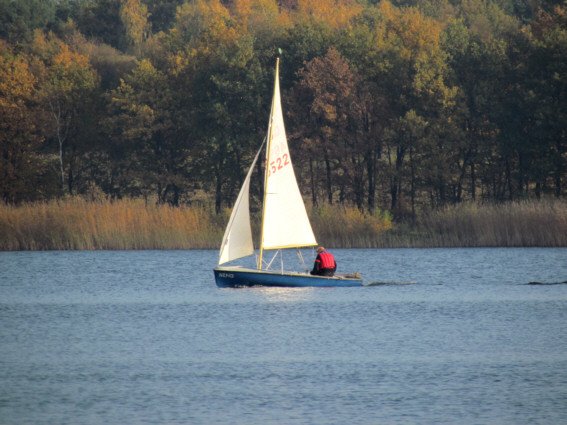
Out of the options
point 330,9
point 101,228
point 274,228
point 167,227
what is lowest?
point 274,228

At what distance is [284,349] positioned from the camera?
31.2 metres

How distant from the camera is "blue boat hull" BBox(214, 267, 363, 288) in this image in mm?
40125

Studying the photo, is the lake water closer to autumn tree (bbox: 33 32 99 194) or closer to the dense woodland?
the dense woodland

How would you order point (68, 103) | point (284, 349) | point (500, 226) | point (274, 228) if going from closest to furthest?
point (284, 349), point (274, 228), point (500, 226), point (68, 103)

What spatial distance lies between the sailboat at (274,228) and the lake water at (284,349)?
660mm

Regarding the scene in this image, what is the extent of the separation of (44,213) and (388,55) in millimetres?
23436

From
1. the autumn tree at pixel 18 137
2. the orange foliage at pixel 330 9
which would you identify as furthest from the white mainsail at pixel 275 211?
the orange foliage at pixel 330 9

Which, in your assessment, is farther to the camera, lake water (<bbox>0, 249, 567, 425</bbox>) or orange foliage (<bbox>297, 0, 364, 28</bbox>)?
orange foliage (<bbox>297, 0, 364, 28</bbox>)

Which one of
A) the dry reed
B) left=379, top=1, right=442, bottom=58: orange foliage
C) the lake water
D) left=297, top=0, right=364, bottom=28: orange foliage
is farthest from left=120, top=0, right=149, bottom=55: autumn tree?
the lake water

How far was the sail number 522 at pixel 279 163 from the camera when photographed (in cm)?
4200

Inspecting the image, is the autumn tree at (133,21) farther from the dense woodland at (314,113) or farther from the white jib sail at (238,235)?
the white jib sail at (238,235)

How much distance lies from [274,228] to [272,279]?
2.30 m

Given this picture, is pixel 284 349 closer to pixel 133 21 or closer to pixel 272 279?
pixel 272 279

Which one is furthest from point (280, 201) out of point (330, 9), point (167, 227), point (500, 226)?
point (330, 9)
